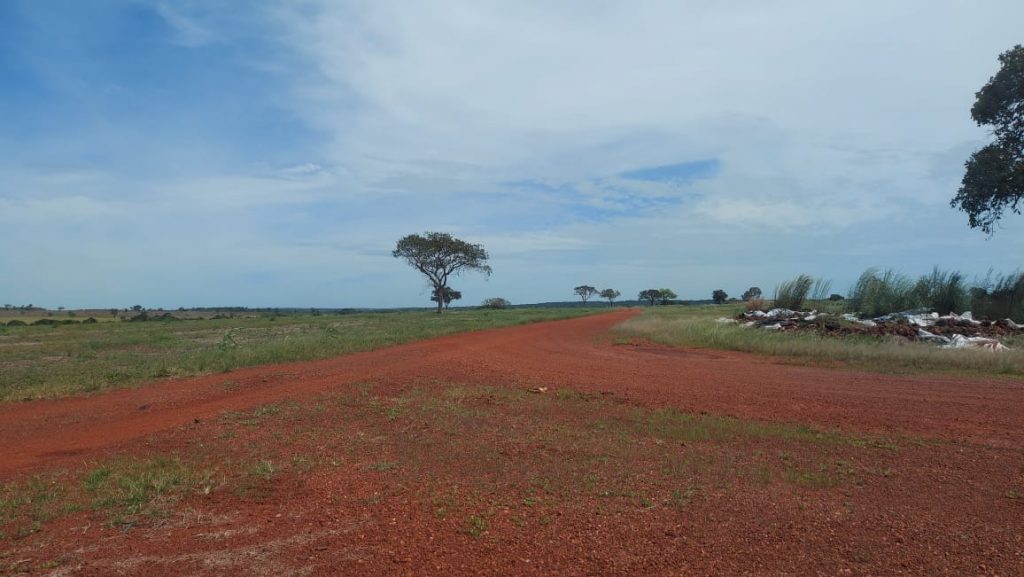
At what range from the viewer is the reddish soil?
12.9 feet

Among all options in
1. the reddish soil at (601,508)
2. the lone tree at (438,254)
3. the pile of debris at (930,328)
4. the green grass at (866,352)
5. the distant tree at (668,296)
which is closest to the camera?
the reddish soil at (601,508)

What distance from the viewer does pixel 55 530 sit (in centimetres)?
466

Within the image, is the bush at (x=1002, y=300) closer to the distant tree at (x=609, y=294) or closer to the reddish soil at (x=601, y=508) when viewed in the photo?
the reddish soil at (x=601, y=508)

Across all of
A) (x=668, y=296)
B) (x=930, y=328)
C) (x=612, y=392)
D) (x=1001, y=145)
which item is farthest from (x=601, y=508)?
(x=668, y=296)

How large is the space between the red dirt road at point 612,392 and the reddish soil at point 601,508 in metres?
0.07

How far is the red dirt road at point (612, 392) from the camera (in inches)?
296

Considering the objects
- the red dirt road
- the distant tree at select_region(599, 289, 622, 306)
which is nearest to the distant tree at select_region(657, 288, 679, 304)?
Answer: the distant tree at select_region(599, 289, 622, 306)

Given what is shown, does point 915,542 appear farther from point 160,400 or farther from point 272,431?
point 160,400

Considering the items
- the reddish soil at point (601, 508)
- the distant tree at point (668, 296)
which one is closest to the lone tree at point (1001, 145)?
the reddish soil at point (601, 508)

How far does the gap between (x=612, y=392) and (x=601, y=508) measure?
17.7 feet

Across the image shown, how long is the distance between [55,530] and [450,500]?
3.05m

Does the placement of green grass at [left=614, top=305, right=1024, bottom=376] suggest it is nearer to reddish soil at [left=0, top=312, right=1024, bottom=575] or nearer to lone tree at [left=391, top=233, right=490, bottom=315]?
reddish soil at [left=0, top=312, right=1024, bottom=575]

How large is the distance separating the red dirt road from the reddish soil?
71mm

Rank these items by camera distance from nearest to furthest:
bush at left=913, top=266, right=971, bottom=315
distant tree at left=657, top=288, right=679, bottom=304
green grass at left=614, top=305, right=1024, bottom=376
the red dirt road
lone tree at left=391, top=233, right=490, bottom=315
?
the red dirt road < green grass at left=614, top=305, right=1024, bottom=376 < bush at left=913, top=266, right=971, bottom=315 < lone tree at left=391, top=233, right=490, bottom=315 < distant tree at left=657, top=288, right=679, bottom=304
